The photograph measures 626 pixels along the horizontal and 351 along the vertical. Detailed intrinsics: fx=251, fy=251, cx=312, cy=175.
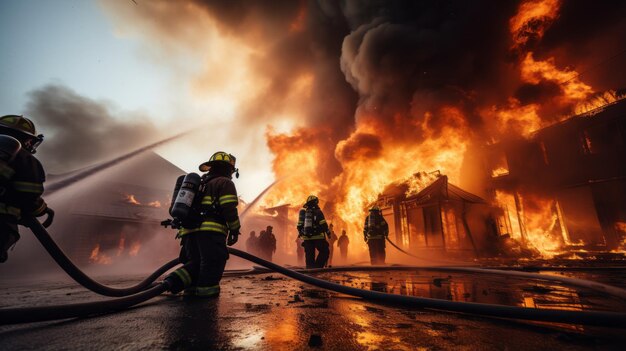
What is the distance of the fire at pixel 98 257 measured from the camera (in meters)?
16.9

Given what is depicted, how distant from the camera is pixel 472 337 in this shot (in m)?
1.58

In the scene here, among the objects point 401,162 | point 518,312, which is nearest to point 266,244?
point 401,162

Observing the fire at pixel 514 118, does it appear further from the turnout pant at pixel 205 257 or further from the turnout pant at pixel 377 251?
the turnout pant at pixel 205 257

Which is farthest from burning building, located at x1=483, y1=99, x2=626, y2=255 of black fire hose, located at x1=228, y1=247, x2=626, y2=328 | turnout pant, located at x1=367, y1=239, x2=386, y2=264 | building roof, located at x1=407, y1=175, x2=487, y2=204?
black fire hose, located at x1=228, y1=247, x2=626, y2=328

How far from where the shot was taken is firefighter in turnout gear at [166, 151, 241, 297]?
324 centimetres

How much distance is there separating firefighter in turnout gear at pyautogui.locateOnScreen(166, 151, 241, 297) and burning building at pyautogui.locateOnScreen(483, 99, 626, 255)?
19.9m

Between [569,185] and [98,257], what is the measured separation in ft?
105

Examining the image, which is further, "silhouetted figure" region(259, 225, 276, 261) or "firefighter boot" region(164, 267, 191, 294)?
"silhouetted figure" region(259, 225, 276, 261)

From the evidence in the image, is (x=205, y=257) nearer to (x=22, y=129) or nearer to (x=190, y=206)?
(x=190, y=206)

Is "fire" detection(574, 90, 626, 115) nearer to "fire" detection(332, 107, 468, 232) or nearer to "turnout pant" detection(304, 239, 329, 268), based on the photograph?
"fire" detection(332, 107, 468, 232)

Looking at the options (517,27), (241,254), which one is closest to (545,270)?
(241,254)

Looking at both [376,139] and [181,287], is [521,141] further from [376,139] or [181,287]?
[181,287]

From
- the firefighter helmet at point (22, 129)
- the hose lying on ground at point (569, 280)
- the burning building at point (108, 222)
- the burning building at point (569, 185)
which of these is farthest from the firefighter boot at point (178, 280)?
the burning building at point (569, 185)

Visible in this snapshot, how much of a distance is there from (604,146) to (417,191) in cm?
1157
